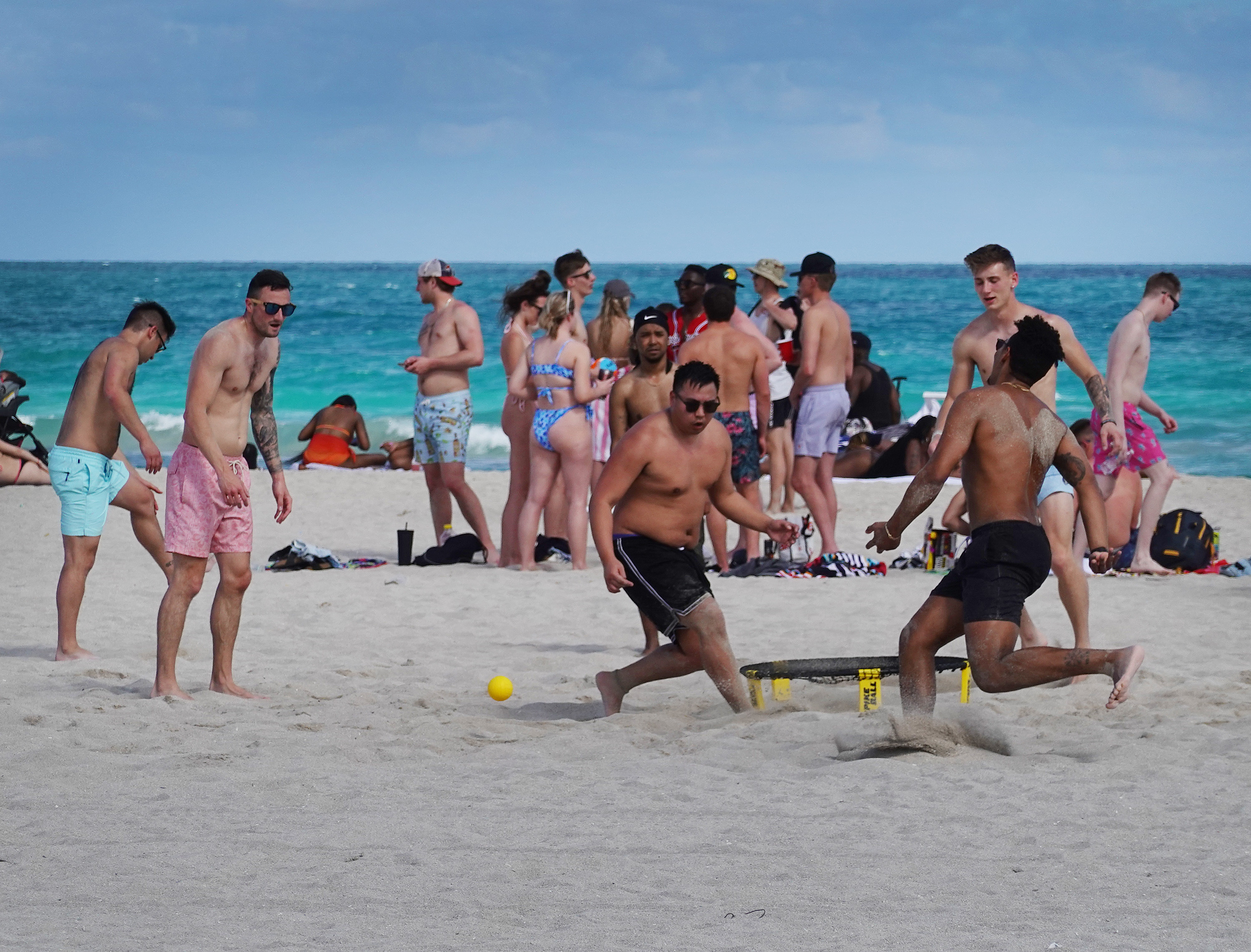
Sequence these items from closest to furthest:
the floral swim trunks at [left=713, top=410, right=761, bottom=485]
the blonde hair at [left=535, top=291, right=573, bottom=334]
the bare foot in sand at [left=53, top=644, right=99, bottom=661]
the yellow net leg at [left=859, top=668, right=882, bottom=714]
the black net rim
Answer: the yellow net leg at [left=859, top=668, right=882, bottom=714] → the black net rim → the bare foot in sand at [left=53, top=644, right=99, bottom=661] → the floral swim trunks at [left=713, top=410, right=761, bottom=485] → the blonde hair at [left=535, top=291, right=573, bottom=334]

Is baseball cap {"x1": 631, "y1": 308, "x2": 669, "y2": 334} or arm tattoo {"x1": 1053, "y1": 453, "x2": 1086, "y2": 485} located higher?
baseball cap {"x1": 631, "y1": 308, "x2": 669, "y2": 334}

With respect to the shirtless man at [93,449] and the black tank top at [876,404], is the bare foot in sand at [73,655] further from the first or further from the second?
the black tank top at [876,404]

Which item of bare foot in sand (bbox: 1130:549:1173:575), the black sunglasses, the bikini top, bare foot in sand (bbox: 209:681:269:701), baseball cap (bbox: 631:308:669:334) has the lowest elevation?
bare foot in sand (bbox: 209:681:269:701)

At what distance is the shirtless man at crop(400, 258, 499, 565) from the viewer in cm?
894

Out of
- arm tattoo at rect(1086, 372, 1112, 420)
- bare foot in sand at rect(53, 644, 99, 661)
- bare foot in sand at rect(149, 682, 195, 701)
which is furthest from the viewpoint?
bare foot in sand at rect(53, 644, 99, 661)

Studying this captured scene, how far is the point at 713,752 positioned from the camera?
4785mm

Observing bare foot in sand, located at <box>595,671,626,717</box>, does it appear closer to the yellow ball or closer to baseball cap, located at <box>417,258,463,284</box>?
the yellow ball

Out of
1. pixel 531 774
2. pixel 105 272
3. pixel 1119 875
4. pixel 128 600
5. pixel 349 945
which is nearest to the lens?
pixel 349 945

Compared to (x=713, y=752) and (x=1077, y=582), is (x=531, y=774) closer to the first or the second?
(x=713, y=752)

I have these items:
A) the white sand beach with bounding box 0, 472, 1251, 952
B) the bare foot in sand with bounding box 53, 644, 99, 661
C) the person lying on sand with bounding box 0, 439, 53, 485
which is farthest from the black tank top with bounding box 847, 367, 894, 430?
the bare foot in sand with bounding box 53, 644, 99, 661

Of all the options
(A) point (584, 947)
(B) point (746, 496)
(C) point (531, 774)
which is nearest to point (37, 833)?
(C) point (531, 774)

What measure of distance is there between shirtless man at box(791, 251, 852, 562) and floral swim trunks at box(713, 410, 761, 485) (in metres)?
0.65

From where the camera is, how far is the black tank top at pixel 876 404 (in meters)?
13.8

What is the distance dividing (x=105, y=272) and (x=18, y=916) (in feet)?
326
